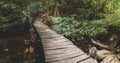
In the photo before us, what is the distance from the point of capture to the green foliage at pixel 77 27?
30.4ft

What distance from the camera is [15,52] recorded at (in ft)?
24.3

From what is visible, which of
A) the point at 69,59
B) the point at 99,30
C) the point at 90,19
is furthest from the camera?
the point at 90,19

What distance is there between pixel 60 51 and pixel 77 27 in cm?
334

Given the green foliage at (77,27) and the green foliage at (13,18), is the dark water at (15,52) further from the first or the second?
the green foliage at (77,27)

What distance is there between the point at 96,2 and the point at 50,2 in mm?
2773

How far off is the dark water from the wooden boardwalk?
2.40ft

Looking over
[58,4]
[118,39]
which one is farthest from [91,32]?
[58,4]

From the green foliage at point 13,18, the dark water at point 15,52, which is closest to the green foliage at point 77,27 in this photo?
the green foliage at point 13,18

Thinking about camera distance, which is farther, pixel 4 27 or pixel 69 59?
pixel 4 27

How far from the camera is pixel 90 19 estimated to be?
11031 millimetres

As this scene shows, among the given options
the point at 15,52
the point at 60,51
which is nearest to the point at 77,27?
the point at 60,51

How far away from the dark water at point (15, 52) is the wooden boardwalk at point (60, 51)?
2.40 ft

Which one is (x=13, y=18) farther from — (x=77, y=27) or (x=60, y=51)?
(x=77, y=27)

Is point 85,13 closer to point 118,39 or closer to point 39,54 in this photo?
point 118,39
